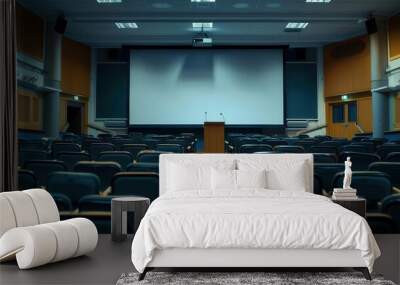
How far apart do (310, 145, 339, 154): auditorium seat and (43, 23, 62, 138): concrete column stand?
373cm

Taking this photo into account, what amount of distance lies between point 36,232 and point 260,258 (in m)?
1.60

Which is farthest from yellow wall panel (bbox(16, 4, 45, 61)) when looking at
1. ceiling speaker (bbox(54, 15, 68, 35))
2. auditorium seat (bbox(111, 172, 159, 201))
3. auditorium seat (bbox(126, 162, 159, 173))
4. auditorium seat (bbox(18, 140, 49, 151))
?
auditorium seat (bbox(111, 172, 159, 201))

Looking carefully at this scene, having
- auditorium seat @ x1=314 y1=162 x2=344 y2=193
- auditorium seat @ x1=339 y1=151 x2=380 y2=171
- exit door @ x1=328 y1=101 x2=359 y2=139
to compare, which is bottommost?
auditorium seat @ x1=314 y1=162 x2=344 y2=193

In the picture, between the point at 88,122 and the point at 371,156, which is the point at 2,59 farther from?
the point at 371,156

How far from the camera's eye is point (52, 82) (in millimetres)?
7531

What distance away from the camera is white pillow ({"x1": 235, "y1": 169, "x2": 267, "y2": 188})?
15.7 ft

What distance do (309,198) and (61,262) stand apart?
2.09 meters

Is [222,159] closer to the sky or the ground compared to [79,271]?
closer to the sky

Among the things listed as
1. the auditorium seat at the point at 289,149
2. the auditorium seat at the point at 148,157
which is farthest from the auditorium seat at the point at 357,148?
the auditorium seat at the point at 148,157

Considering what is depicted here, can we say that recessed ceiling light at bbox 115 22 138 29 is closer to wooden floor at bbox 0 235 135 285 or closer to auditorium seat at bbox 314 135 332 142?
auditorium seat at bbox 314 135 332 142

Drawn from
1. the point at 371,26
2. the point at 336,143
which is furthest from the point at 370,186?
the point at 371,26

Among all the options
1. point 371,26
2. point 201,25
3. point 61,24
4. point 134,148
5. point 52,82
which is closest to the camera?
point 371,26

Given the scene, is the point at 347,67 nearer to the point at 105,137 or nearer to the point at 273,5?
the point at 273,5

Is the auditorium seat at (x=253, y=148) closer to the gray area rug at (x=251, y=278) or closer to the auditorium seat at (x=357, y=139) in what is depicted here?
the auditorium seat at (x=357, y=139)
